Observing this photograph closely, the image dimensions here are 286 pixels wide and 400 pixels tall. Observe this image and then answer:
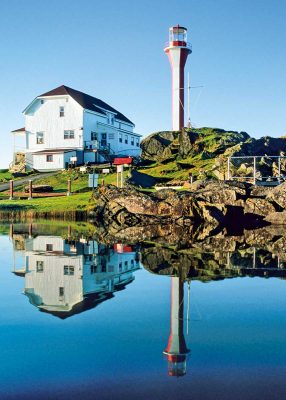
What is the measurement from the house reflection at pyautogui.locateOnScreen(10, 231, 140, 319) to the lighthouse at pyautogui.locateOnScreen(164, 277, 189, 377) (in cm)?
132

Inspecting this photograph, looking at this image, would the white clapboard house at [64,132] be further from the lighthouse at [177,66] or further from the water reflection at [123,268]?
the water reflection at [123,268]

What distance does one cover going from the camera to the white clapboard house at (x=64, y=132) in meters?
71.9

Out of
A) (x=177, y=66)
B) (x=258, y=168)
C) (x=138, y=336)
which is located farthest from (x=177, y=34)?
(x=138, y=336)

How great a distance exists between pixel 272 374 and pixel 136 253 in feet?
34.3

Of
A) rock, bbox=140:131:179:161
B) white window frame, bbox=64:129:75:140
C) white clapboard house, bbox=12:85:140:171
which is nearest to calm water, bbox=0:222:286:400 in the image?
rock, bbox=140:131:179:161

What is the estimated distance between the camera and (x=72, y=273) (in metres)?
11.5

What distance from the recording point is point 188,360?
5617 mm

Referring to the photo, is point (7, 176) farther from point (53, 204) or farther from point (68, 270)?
point (68, 270)

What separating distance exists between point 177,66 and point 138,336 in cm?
7112

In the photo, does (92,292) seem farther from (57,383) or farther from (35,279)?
(57,383)

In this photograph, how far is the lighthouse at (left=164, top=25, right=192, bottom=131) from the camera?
7362 cm

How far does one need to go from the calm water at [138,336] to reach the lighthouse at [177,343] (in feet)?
0.04

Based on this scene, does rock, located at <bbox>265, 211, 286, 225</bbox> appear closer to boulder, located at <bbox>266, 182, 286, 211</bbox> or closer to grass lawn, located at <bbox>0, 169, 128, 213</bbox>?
boulder, located at <bbox>266, 182, 286, 211</bbox>

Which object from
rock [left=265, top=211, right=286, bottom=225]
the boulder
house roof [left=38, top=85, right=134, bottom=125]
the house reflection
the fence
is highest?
house roof [left=38, top=85, right=134, bottom=125]
